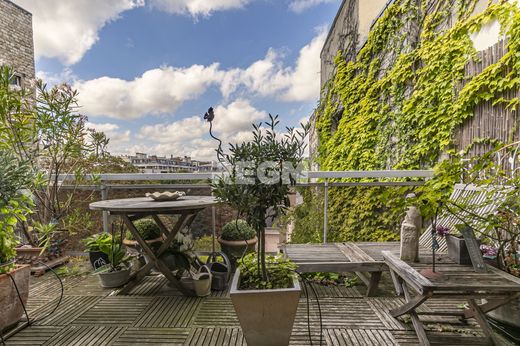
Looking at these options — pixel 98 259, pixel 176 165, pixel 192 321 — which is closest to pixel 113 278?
pixel 98 259

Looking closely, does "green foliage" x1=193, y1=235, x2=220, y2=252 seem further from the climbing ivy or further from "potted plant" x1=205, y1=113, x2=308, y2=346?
"potted plant" x1=205, y1=113, x2=308, y2=346

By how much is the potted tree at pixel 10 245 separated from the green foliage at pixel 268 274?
1646mm

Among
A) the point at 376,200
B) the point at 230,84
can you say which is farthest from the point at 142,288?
the point at 230,84

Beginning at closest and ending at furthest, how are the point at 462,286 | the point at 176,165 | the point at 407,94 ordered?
1. the point at 462,286
2. the point at 176,165
3. the point at 407,94

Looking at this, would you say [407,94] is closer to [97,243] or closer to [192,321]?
[192,321]

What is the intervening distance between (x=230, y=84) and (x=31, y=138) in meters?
3.91

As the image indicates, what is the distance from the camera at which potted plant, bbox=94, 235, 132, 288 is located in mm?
2456

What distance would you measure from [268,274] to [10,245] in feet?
6.42

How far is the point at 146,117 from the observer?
5746 mm

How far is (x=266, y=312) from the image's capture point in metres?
1.40

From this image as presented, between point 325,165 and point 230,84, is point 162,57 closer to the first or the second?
point 230,84

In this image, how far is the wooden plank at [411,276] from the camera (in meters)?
1.39

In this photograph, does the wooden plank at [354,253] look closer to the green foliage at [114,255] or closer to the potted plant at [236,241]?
the potted plant at [236,241]

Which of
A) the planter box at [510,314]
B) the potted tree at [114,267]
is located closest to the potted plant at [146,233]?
the potted tree at [114,267]
